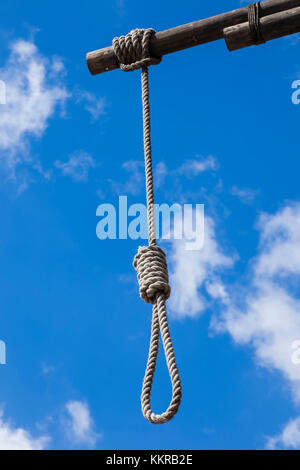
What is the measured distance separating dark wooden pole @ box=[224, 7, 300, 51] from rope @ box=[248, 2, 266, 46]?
0.01 meters

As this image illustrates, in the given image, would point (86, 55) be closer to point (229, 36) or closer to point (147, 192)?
point (229, 36)

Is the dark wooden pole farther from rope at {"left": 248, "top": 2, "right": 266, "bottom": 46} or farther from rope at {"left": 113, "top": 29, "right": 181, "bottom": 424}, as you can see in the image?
Result: rope at {"left": 113, "top": 29, "right": 181, "bottom": 424}

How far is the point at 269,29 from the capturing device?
128 inches

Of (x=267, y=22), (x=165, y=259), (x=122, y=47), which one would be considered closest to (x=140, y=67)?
(x=122, y=47)

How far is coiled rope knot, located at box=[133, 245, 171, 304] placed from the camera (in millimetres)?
2672

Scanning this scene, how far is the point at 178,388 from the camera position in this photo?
95.3 inches

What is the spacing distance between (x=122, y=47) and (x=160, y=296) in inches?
52.2

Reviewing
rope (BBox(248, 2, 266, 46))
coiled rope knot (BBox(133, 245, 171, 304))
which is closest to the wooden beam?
rope (BBox(248, 2, 266, 46))

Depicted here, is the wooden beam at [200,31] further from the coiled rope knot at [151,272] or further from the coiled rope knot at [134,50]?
the coiled rope knot at [151,272]

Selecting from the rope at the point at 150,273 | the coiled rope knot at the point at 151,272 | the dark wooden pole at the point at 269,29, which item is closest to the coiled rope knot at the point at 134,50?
the rope at the point at 150,273

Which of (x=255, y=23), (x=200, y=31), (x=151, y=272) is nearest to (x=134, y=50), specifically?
(x=200, y=31)

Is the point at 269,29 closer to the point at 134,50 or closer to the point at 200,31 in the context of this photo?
the point at 200,31

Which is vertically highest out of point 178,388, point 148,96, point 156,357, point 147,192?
point 148,96

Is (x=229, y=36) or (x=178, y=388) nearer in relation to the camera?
(x=178, y=388)
